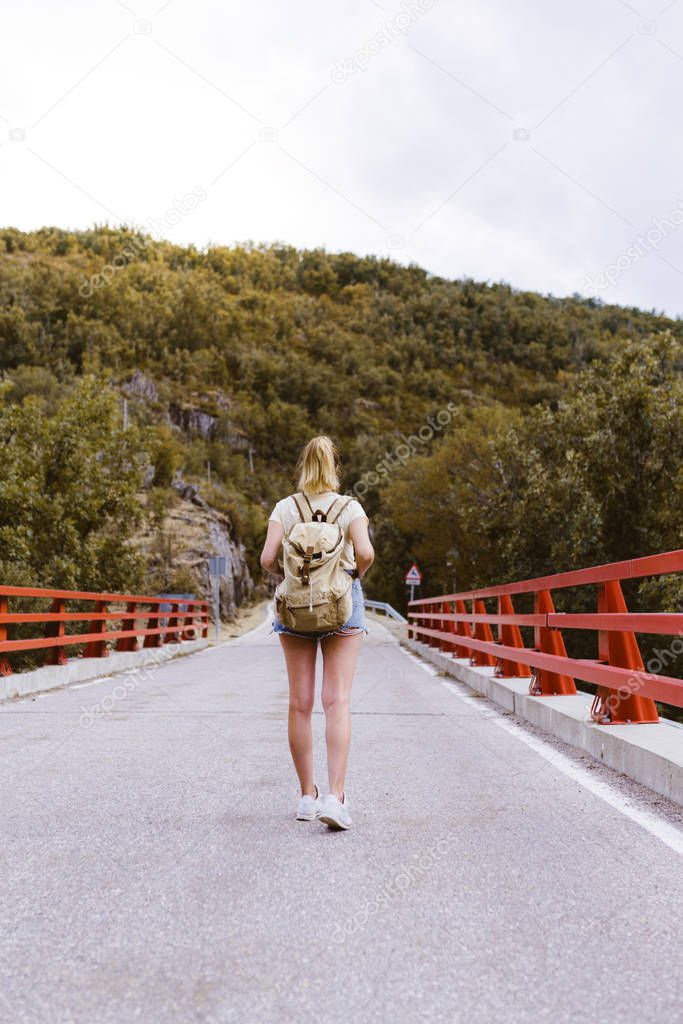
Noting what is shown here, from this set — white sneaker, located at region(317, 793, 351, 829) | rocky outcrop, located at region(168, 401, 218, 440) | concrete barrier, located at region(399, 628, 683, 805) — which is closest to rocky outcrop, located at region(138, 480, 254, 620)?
concrete barrier, located at region(399, 628, 683, 805)

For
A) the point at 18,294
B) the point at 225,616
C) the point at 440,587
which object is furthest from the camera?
the point at 18,294

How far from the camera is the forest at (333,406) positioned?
22.1 m

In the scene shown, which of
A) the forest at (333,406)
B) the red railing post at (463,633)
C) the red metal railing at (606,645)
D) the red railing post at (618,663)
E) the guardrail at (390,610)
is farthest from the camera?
the guardrail at (390,610)

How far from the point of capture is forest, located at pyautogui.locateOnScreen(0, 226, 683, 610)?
22109mm

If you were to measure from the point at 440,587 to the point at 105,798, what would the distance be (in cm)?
4703

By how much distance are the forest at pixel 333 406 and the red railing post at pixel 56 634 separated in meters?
2.53

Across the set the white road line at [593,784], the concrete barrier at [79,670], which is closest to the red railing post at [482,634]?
the white road line at [593,784]

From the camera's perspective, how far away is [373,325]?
383 feet

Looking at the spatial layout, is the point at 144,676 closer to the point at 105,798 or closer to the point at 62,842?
the point at 105,798

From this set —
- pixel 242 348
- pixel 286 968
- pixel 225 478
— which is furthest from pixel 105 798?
pixel 242 348

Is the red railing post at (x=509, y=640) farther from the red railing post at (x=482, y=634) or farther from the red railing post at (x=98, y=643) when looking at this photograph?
the red railing post at (x=98, y=643)

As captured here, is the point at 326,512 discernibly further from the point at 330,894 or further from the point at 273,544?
the point at 330,894

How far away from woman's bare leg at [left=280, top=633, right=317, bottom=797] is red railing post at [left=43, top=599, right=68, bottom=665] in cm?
755

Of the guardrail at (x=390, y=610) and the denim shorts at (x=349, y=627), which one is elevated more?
the guardrail at (x=390, y=610)
